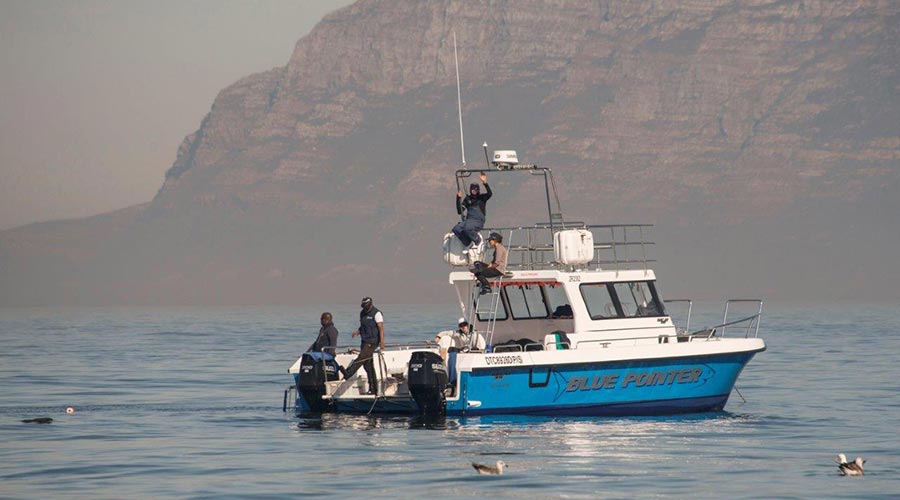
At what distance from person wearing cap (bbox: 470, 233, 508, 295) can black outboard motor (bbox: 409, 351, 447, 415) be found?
256 centimetres

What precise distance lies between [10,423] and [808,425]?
13.8 metres

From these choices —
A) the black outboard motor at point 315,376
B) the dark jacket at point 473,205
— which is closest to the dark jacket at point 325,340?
the black outboard motor at point 315,376

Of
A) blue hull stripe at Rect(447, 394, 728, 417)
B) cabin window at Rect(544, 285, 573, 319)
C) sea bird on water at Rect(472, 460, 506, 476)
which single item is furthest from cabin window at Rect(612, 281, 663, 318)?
sea bird on water at Rect(472, 460, 506, 476)

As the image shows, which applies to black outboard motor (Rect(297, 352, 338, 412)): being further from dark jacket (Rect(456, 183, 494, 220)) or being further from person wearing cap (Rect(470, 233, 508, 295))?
dark jacket (Rect(456, 183, 494, 220))

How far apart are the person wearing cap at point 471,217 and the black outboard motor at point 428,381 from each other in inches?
120

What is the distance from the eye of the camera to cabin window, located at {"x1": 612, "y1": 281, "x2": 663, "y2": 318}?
28469 millimetres

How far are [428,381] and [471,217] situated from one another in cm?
373

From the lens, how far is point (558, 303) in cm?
2864

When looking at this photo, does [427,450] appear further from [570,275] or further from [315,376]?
[570,275]

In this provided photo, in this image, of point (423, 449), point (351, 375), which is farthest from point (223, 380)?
point (423, 449)

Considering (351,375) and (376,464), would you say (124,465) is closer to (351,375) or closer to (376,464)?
(376,464)

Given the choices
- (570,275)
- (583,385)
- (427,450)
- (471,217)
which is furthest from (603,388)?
(427,450)

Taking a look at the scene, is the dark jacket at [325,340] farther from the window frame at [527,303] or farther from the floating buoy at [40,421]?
the floating buoy at [40,421]

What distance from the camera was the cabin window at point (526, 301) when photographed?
2878 centimetres
